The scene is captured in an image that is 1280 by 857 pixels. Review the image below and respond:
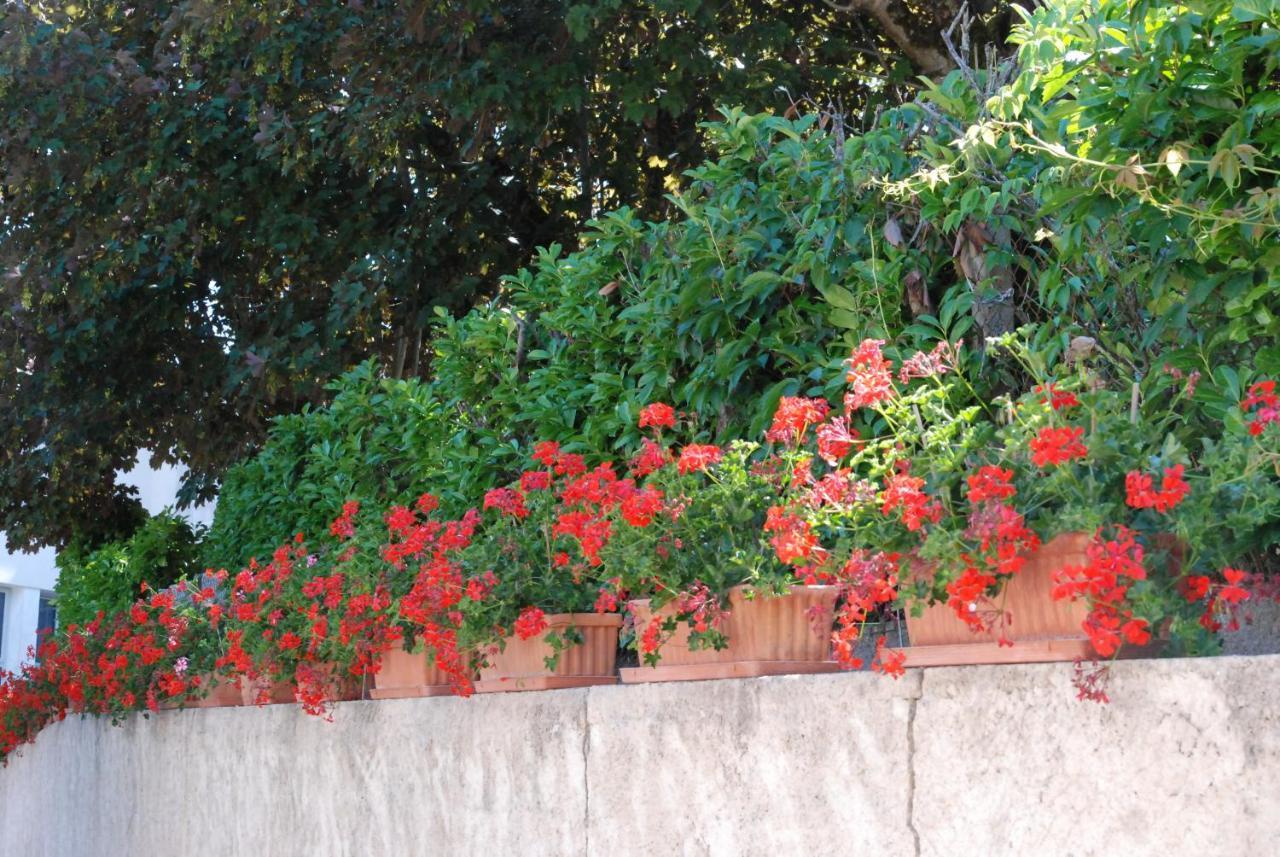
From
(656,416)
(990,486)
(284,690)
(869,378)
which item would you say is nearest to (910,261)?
(656,416)

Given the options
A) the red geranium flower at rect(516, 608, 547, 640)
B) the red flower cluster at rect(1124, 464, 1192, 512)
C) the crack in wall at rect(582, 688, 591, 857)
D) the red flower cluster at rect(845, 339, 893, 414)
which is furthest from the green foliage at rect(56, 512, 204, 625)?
the red flower cluster at rect(1124, 464, 1192, 512)

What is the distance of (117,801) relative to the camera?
7168 mm

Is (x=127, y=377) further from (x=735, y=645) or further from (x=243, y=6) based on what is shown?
(x=735, y=645)

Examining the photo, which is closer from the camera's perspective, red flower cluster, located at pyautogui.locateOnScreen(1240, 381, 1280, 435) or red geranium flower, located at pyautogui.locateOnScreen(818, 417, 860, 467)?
red flower cluster, located at pyautogui.locateOnScreen(1240, 381, 1280, 435)

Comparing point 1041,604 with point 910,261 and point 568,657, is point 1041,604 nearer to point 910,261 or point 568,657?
point 910,261

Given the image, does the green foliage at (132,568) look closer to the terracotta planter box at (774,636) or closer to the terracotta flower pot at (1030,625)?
the terracotta planter box at (774,636)

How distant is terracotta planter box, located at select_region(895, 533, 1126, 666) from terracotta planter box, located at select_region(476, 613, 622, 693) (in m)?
1.38

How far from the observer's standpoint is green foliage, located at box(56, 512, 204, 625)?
38.0ft

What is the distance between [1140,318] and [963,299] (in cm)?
45

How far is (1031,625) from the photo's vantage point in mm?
2619

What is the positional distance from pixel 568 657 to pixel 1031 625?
164 centimetres

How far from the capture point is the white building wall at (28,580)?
69.1ft

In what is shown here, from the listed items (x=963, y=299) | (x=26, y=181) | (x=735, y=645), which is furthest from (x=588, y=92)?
(x=735, y=645)

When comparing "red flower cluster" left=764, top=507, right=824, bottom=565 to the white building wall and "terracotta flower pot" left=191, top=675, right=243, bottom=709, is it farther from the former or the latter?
the white building wall
